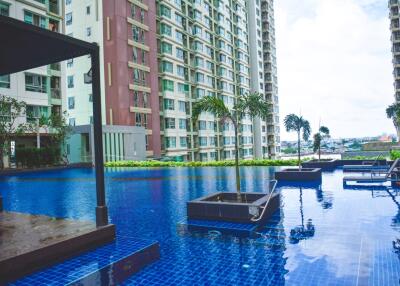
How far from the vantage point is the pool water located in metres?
5.29

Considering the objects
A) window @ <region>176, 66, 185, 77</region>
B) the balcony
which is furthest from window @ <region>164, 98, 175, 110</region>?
the balcony

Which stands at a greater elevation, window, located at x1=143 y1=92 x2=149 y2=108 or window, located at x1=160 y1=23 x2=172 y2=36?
window, located at x1=160 y1=23 x2=172 y2=36

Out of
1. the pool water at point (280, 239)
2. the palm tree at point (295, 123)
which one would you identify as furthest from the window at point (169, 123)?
Result: the pool water at point (280, 239)

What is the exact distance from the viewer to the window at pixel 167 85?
162ft

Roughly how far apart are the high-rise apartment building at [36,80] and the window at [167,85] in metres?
14.8

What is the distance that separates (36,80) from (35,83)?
1.36ft

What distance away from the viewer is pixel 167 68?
50000 millimetres

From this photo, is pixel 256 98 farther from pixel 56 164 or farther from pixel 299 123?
pixel 56 164

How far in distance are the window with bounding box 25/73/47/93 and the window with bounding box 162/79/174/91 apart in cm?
1733

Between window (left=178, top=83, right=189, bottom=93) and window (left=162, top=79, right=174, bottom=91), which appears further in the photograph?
window (left=178, top=83, right=189, bottom=93)

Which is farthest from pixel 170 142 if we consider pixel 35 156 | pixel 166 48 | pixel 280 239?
pixel 280 239

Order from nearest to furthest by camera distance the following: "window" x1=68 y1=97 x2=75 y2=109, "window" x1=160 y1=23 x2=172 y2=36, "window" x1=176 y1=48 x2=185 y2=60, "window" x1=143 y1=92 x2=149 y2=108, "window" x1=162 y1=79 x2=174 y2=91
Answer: "window" x1=143 y1=92 x2=149 y2=108
"window" x1=68 y1=97 x2=75 y2=109
"window" x1=162 y1=79 x2=174 y2=91
"window" x1=160 y1=23 x2=172 y2=36
"window" x1=176 y1=48 x2=185 y2=60

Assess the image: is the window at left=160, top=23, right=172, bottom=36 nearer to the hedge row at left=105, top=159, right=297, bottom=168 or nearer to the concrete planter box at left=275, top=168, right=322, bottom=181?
the hedge row at left=105, top=159, right=297, bottom=168

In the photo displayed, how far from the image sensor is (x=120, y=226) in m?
8.85
